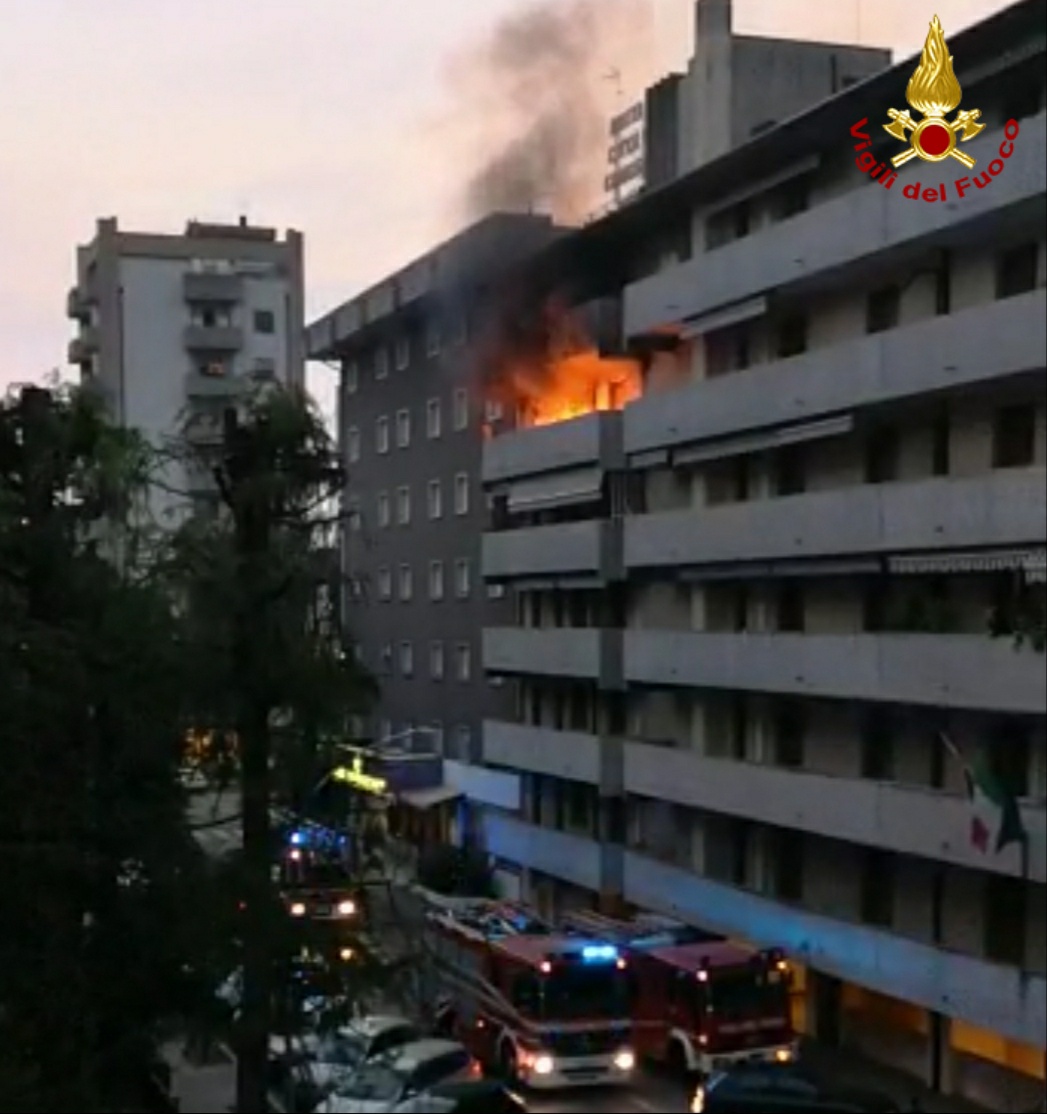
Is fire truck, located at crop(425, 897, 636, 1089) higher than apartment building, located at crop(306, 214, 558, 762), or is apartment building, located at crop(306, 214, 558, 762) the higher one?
apartment building, located at crop(306, 214, 558, 762)

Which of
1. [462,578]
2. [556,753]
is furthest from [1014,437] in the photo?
[462,578]

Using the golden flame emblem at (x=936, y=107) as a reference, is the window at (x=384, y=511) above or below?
below

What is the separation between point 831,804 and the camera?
25172 mm

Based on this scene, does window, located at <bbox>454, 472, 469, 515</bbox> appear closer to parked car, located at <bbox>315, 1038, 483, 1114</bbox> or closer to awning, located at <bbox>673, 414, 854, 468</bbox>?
awning, located at <bbox>673, 414, 854, 468</bbox>

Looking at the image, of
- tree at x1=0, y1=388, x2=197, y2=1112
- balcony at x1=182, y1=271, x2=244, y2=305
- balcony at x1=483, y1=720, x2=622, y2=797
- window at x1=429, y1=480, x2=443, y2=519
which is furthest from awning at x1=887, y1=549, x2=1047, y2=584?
balcony at x1=182, y1=271, x2=244, y2=305

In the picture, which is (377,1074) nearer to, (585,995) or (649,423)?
(585,995)

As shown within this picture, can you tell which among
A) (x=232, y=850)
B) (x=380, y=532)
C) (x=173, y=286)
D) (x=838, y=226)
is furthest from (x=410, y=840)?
(x=173, y=286)

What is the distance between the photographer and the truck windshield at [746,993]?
23500 mm

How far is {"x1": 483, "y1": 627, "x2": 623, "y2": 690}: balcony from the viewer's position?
1283 inches

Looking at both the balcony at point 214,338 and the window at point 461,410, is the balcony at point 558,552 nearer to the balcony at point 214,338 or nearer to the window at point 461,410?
the window at point 461,410

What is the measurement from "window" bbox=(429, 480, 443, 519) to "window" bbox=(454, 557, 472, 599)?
1489 millimetres

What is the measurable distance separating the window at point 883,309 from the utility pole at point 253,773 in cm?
1283

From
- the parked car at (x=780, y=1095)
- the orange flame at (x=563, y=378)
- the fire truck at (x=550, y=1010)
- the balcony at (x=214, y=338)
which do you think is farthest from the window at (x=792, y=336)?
the balcony at (x=214, y=338)

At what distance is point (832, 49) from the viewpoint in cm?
3158
